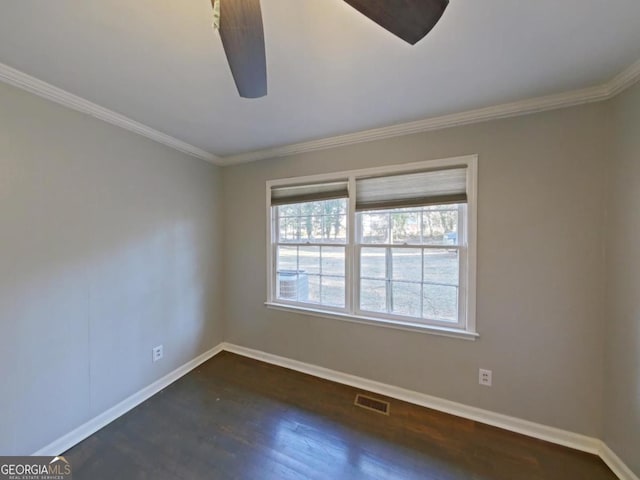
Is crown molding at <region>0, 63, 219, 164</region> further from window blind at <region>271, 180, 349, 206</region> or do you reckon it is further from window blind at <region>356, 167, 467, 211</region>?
window blind at <region>356, 167, 467, 211</region>

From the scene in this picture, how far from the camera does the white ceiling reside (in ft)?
3.48

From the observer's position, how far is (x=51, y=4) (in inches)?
40.3

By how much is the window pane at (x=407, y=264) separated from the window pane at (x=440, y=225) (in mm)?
148

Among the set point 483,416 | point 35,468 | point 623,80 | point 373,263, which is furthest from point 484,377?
point 35,468

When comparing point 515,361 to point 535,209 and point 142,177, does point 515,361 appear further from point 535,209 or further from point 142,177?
point 142,177

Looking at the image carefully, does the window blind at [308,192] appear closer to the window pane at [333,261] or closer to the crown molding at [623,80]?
the window pane at [333,261]

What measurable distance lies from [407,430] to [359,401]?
43 cm

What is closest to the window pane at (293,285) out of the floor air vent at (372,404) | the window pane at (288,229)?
the window pane at (288,229)

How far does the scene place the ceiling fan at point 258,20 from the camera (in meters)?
0.75

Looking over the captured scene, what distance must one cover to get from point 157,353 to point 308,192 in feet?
6.76

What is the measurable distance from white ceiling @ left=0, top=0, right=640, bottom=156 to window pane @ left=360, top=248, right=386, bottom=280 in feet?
3.75

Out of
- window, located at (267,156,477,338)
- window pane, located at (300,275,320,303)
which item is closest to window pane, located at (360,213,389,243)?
window, located at (267,156,477,338)

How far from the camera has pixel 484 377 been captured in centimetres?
187

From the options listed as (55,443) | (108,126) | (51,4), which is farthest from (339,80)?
(55,443)
